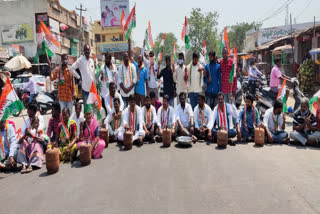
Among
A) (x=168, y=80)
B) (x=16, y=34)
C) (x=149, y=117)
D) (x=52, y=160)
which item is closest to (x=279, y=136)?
(x=149, y=117)

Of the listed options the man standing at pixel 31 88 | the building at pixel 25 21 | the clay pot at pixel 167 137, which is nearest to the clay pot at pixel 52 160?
the clay pot at pixel 167 137

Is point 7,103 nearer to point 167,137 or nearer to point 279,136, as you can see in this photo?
point 167,137

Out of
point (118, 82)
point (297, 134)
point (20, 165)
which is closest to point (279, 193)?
point (297, 134)

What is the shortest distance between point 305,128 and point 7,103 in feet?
19.3

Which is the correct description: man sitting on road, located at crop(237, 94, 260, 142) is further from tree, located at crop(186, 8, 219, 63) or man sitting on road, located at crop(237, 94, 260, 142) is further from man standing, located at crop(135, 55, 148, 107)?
tree, located at crop(186, 8, 219, 63)

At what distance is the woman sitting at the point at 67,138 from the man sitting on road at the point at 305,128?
14.8ft

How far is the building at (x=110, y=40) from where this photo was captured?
4744cm

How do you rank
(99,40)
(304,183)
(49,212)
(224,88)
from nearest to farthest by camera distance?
(49,212) < (304,183) < (224,88) < (99,40)

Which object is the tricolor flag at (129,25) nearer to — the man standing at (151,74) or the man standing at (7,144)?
the man standing at (151,74)

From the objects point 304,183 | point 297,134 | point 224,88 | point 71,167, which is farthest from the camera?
point 224,88

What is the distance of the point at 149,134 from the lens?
6.43 m

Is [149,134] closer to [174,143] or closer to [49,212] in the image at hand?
[174,143]

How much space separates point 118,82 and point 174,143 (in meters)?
2.32

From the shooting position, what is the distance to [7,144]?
199 inches
